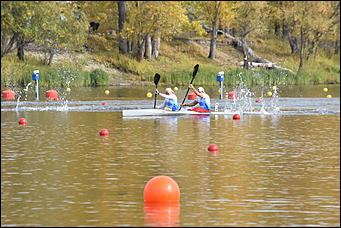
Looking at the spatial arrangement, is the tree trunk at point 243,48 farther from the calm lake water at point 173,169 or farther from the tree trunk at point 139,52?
the calm lake water at point 173,169

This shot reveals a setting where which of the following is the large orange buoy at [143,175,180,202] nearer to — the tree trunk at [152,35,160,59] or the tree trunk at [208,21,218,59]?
the tree trunk at [152,35,160,59]

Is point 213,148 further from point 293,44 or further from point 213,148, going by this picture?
point 293,44

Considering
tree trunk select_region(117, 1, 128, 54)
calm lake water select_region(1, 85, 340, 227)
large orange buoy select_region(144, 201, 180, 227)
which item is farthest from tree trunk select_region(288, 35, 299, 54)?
large orange buoy select_region(144, 201, 180, 227)

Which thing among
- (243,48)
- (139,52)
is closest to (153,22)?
(139,52)

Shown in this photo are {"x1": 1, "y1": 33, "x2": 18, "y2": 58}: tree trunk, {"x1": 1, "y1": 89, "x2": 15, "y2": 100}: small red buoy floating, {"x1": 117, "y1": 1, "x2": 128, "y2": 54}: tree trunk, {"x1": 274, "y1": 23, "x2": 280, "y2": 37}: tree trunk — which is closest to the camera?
{"x1": 1, "y1": 89, "x2": 15, "y2": 100}: small red buoy floating

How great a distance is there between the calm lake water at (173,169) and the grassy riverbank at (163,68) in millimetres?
21544

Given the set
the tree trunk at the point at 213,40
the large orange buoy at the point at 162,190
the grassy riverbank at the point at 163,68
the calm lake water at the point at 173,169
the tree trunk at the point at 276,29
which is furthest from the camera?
the tree trunk at the point at 276,29

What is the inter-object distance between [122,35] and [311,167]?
159ft

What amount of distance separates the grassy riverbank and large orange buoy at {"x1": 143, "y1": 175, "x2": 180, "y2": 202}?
4077 cm

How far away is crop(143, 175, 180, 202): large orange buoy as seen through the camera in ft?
50.7

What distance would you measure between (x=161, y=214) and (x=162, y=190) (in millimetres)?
563

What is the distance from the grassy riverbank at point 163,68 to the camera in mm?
58534

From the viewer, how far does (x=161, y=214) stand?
15023 mm

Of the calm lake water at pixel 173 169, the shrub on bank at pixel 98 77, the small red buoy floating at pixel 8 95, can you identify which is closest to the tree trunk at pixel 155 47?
the shrub on bank at pixel 98 77
